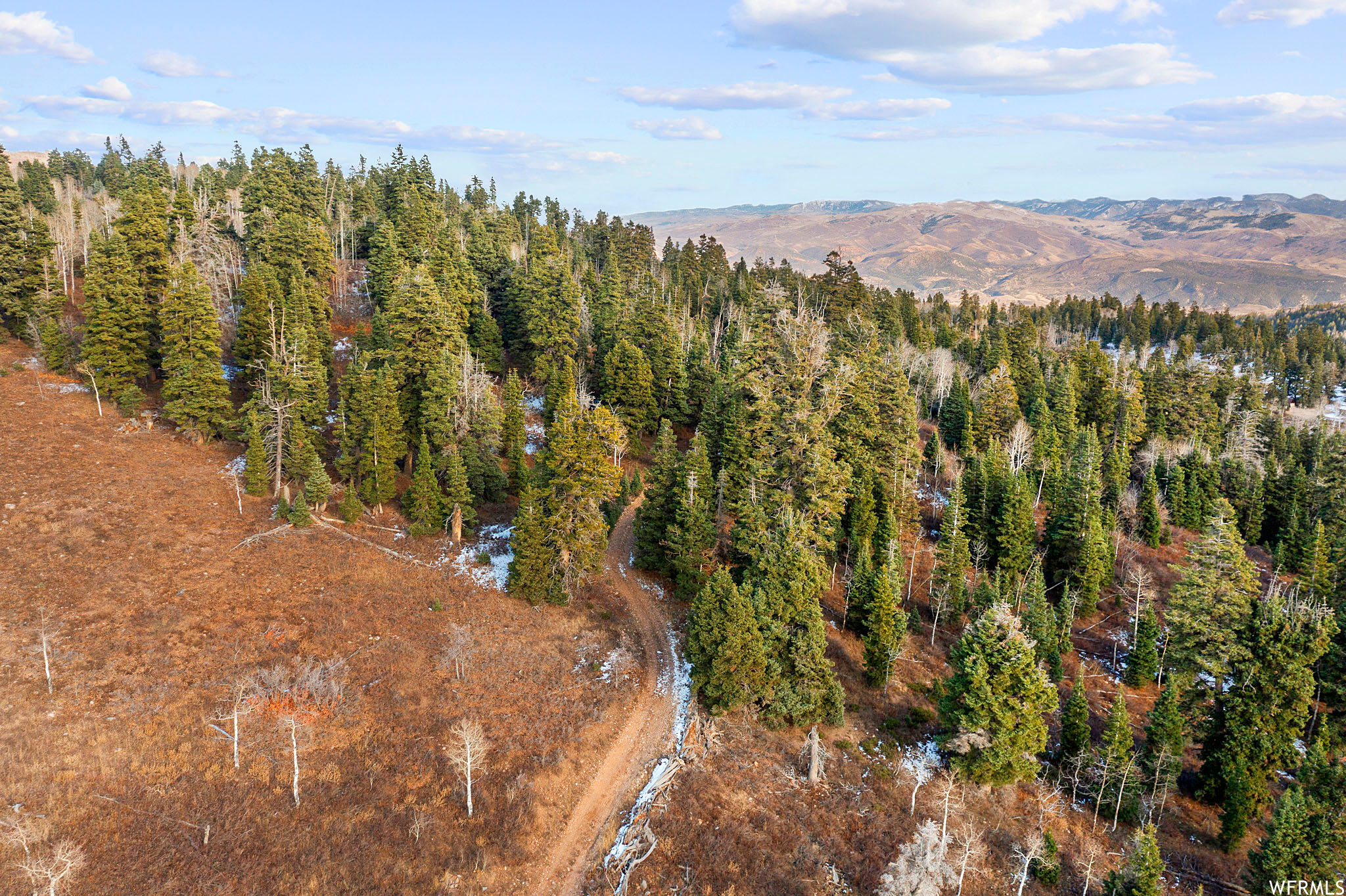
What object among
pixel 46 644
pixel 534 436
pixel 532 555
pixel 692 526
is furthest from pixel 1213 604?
pixel 46 644

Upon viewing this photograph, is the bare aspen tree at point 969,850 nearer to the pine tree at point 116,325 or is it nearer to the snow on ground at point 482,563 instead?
the snow on ground at point 482,563

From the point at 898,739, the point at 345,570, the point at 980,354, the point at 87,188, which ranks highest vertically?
the point at 87,188

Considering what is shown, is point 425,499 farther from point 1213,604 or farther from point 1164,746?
point 1213,604

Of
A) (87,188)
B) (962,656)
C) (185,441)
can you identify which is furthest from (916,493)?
(87,188)

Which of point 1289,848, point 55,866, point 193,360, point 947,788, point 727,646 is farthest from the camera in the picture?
point 193,360

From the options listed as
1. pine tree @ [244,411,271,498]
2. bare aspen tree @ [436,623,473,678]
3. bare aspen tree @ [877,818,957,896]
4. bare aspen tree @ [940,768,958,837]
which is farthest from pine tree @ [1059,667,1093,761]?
pine tree @ [244,411,271,498]

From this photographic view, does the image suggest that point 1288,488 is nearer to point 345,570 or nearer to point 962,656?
point 962,656

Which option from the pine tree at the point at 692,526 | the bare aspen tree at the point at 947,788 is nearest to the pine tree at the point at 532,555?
the pine tree at the point at 692,526
